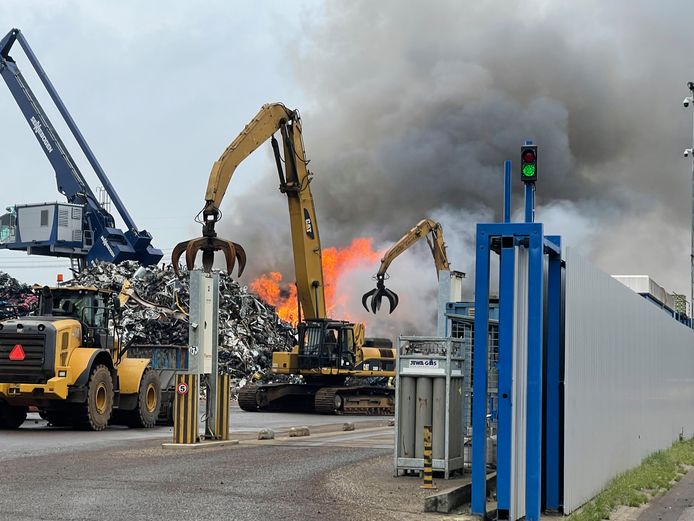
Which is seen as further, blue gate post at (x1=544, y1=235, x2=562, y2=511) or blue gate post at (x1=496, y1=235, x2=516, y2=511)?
blue gate post at (x1=544, y1=235, x2=562, y2=511)

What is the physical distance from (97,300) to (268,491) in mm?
12125

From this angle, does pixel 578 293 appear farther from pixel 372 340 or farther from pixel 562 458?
pixel 372 340

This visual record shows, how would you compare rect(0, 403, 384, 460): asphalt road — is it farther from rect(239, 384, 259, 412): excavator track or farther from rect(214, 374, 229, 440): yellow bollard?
rect(239, 384, 259, 412): excavator track

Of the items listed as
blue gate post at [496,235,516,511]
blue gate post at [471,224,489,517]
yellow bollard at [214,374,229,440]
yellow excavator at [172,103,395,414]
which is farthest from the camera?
yellow excavator at [172,103,395,414]

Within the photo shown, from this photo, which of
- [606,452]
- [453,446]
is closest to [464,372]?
[453,446]

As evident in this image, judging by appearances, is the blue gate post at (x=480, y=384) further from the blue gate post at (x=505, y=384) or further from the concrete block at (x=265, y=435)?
the concrete block at (x=265, y=435)

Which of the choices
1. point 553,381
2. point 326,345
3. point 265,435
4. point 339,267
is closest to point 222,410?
point 265,435

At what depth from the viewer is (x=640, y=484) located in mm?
14914

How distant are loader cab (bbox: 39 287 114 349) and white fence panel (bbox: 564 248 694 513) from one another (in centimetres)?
1171

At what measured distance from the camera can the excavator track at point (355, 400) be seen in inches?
1329

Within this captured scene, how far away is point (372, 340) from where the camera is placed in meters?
39.6

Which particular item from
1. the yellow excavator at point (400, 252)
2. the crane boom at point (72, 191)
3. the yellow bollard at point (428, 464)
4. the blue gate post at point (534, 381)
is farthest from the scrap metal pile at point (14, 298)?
the blue gate post at point (534, 381)

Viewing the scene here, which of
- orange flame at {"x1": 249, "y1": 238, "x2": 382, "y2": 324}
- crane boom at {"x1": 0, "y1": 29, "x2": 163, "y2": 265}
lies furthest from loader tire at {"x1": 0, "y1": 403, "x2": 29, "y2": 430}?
crane boom at {"x1": 0, "y1": 29, "x2": 163, "y2": 265}

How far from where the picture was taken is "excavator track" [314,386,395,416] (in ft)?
111
